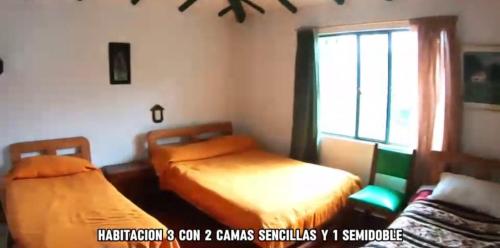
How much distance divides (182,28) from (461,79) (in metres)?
3.06

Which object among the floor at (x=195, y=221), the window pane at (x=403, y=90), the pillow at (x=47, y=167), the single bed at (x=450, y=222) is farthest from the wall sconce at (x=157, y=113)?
the single bed at (x=450, y=222)

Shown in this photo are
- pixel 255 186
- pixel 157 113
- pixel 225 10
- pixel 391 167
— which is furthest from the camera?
pixel 225 10

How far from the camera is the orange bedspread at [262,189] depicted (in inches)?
105

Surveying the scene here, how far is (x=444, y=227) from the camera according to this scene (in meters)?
2.35

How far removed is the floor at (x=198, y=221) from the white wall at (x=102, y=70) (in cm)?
67

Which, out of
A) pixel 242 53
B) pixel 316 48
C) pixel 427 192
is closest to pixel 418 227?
pixel 427 192

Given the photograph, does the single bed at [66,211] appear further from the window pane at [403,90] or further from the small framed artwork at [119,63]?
the window pane at [403,90]

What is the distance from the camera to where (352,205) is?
3172mm

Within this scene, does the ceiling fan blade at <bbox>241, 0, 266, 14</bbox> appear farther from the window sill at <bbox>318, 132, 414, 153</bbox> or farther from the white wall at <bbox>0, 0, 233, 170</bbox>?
the window sill at <bbox>318, 132, 414, 153</bbox>

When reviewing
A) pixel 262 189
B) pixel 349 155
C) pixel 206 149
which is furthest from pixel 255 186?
pixel 349 155

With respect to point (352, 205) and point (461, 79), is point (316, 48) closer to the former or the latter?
point (461, 79)

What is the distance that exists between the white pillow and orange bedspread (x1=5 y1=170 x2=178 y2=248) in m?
2.05

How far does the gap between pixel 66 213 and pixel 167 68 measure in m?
2.24

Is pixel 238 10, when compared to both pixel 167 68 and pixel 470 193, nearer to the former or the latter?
pixel 167 68
